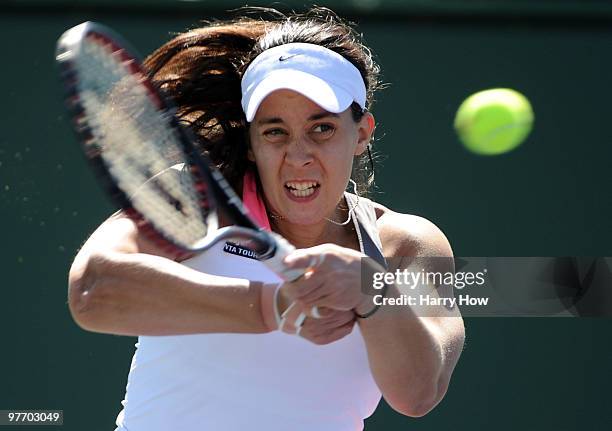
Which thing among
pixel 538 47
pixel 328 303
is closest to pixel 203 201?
pixel 328 303

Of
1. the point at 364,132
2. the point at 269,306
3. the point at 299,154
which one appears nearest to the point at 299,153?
the point at 299,154

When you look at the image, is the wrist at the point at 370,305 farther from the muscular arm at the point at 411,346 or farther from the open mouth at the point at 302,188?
the open mouth at the point at 302,188

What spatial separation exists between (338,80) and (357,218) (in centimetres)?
26

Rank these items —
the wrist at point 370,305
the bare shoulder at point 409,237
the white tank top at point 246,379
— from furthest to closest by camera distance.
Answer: the bare shoulder at point 409,237 < the white tank top at point 246,379 < the wrist at point 370,305

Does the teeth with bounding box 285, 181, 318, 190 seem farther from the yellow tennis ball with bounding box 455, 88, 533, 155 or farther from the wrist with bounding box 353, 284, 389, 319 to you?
the yellow tennis ball with bounding box 455, 88, 533, 155

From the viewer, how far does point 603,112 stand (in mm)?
3092

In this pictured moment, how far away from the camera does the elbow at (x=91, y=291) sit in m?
1.61

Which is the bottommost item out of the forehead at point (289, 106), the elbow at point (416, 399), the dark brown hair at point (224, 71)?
the elbow at point (416, 399)

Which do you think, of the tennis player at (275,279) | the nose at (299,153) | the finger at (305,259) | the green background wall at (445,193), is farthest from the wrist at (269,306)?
the green background wall at (445,193)

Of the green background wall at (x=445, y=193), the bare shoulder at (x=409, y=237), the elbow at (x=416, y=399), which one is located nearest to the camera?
the elbow at (x=416, y=399)

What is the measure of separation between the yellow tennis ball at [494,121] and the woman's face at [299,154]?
1.10 m

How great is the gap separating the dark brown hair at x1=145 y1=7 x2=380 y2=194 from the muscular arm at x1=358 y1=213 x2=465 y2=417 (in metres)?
0.33

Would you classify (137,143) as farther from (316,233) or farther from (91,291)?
(316,233)

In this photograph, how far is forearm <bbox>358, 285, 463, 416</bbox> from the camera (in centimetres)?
161
